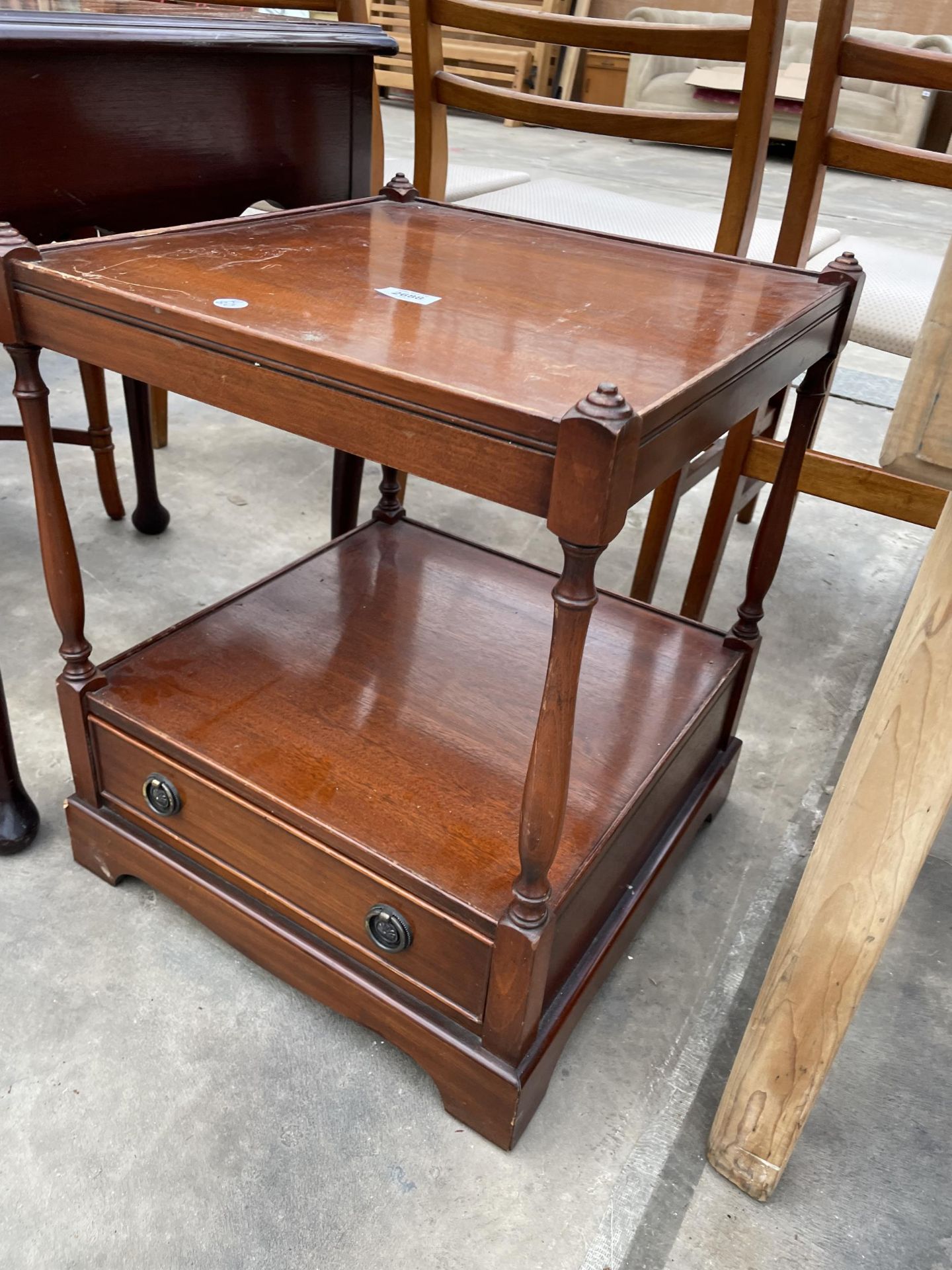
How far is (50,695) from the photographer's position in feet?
5.10

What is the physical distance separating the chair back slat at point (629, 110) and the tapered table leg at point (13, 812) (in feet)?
3.95

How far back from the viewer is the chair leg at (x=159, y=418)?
233 cm

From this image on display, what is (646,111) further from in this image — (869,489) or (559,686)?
(559,686)

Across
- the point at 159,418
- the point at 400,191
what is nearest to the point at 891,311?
the point at 400,191

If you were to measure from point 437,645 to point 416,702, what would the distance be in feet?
0.43

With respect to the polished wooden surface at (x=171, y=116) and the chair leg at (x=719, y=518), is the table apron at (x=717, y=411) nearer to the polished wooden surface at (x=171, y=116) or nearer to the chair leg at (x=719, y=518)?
the chair leg at (x=719, y=518)

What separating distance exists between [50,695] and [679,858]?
3.31 feet

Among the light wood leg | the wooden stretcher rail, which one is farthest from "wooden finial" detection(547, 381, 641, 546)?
the wooden stretcher rail

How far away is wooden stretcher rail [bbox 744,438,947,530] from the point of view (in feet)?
4.87

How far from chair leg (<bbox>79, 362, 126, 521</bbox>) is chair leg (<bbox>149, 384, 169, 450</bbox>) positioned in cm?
34

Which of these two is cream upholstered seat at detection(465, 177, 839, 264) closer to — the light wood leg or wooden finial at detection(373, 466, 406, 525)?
wooden finial at detection(373, 466, 406, 525)

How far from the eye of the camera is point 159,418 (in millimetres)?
2373

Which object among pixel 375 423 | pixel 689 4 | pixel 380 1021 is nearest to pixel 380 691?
pixel 380 1021

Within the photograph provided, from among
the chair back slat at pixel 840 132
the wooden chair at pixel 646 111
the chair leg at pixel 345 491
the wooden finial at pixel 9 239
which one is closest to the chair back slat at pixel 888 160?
the chair back slat at pixel 840 132
